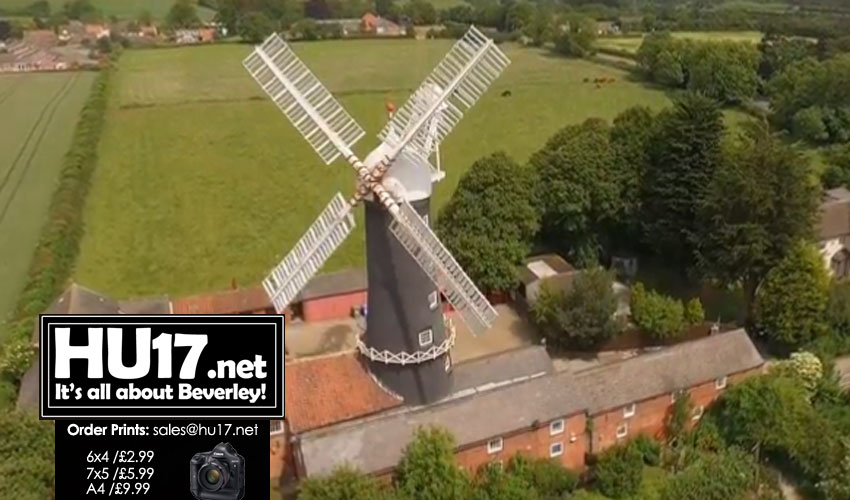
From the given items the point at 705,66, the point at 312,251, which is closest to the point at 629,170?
the point at 312,251

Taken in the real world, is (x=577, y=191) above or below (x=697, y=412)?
above

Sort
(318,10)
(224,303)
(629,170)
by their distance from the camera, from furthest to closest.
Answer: (318,10) → (629,170) → (224,303)

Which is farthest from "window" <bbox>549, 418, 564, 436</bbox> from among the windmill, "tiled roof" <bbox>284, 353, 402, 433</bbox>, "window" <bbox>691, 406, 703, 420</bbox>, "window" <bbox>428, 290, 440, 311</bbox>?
"window" <bbox>691, 406, 703, 420</bbox>

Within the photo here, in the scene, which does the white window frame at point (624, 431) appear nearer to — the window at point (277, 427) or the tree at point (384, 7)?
the window at point (277, 427)

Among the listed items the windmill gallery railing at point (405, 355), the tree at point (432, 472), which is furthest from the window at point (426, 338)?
the tree at point (432, 472)

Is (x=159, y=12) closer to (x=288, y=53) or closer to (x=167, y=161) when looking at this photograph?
(x=167, y=161)

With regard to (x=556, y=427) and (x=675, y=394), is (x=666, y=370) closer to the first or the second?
(x=675, y=394)

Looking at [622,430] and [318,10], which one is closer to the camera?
[622,430]
